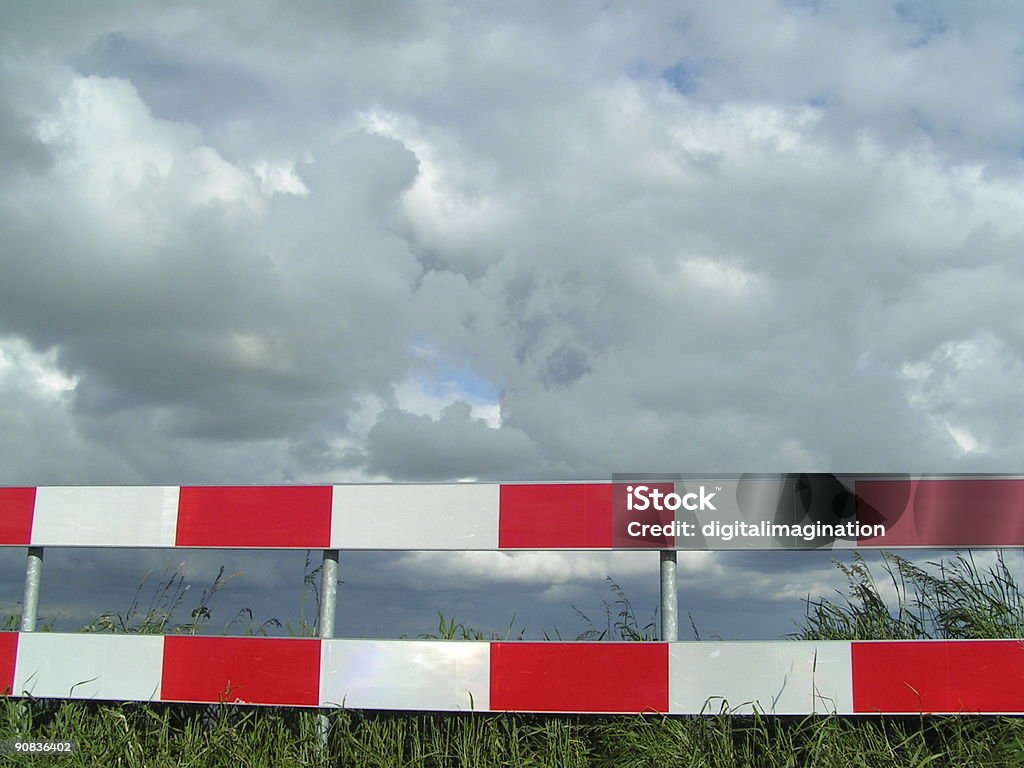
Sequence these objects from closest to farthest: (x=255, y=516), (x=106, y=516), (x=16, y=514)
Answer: (x=255, y=516) < (x=106, y=516) < (x=16, y=514)

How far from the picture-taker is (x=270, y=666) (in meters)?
11.0

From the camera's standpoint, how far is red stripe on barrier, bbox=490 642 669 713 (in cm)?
1033

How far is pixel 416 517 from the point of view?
11023mm

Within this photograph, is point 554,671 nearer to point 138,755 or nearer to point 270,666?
point 270,666

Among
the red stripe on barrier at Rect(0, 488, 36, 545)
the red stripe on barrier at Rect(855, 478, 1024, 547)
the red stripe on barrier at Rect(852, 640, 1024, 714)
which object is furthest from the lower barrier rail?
the red stripe on barrier at Rect(0, 488, 36, 545)

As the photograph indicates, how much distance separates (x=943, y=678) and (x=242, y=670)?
23.0 feet

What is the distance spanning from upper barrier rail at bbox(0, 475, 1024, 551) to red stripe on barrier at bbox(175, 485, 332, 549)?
1 centimetres

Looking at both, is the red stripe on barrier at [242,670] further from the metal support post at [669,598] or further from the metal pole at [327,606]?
the metal support post at [669,598]

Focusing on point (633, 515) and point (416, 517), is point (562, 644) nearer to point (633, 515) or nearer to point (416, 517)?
point (633, 515)

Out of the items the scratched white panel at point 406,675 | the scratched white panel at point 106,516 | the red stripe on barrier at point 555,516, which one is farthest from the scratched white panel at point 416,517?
the scratched white panel at point 106,516

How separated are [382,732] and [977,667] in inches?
233

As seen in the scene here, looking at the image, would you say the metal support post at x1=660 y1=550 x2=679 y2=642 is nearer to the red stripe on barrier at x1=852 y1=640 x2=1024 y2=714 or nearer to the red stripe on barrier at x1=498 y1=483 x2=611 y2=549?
the red stripe on barrier at x1=498 y1=483 x2=611 y2=549

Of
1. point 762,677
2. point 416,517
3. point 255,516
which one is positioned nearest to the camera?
point 762,677

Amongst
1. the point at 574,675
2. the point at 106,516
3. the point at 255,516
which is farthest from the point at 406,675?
the point at 106,516
